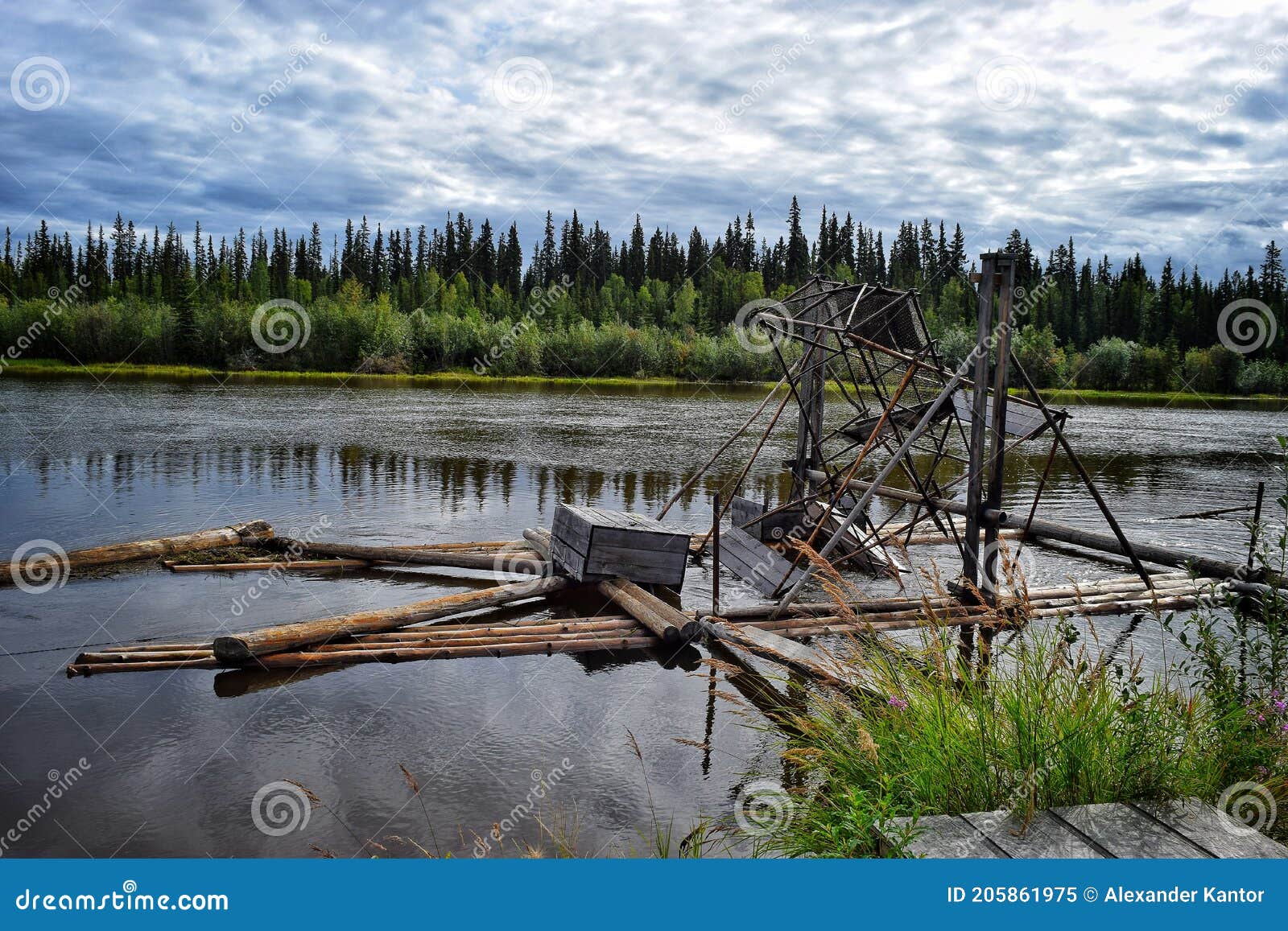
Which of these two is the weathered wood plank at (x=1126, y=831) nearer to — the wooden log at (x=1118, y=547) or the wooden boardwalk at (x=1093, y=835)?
the wooden boardwalk at (x=1093, y=835)

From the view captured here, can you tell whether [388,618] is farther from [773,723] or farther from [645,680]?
[773,723]

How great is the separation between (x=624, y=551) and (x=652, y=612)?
1405 mm

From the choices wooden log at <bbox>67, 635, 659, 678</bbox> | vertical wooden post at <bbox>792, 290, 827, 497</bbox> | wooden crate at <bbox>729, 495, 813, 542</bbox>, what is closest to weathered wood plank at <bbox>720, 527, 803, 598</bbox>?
wooden crate at <bbox>729, 495, 813, 542</bbox>

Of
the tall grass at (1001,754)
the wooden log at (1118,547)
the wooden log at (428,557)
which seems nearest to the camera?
the tall grass at (1001,754)

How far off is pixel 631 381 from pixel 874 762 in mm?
78605

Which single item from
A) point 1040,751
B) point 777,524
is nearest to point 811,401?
point 777,524

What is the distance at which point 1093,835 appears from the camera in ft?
11.7

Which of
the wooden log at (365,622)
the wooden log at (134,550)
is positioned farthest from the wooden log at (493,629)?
the wooden log at (134,550)

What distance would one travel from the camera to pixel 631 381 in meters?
82.8

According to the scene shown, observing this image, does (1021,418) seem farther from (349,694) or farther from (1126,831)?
(1126,831)

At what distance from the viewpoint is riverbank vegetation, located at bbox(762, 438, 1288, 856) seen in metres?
3.99

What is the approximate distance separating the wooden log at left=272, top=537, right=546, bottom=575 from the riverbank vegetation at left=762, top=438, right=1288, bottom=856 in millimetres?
8074

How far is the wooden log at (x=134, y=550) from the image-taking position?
12.1 meters

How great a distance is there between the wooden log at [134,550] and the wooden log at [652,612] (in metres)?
5.80
